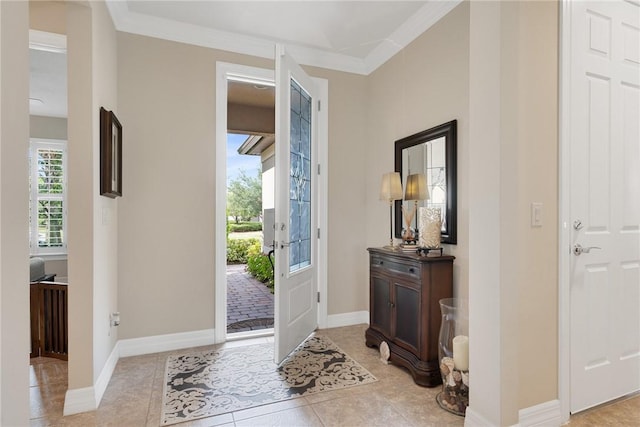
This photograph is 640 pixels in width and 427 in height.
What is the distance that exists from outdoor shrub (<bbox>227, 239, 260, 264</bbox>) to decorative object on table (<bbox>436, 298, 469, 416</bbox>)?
635 centimetres

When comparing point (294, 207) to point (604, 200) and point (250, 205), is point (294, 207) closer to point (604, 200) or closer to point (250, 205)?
point (604, 200)

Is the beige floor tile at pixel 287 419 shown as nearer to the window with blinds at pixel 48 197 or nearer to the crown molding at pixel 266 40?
the crown molding at pixel 266 40

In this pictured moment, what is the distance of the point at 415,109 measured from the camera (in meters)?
3.14

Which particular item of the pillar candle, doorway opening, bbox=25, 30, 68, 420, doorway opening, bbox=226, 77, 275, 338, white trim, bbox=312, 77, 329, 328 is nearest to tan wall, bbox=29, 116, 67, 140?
doorway opening, bbox=25, 30, 68, 420

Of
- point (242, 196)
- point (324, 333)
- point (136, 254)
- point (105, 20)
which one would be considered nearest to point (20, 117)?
point (105, 20)

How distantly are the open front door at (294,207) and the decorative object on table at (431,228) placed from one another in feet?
3.47

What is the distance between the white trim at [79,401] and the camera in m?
2.11

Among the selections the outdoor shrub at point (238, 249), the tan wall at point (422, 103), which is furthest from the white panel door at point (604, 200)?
the outdoor shrub at point (238, 249)

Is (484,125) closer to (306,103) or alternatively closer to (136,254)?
(306,103)

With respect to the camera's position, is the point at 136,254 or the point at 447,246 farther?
the point at 136,254

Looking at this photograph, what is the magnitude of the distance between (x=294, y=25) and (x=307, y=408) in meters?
3.00

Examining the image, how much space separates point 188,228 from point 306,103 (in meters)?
1.58

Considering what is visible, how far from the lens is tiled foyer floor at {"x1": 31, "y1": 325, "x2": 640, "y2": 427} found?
79.7 inches

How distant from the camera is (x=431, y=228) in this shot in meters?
2.70
